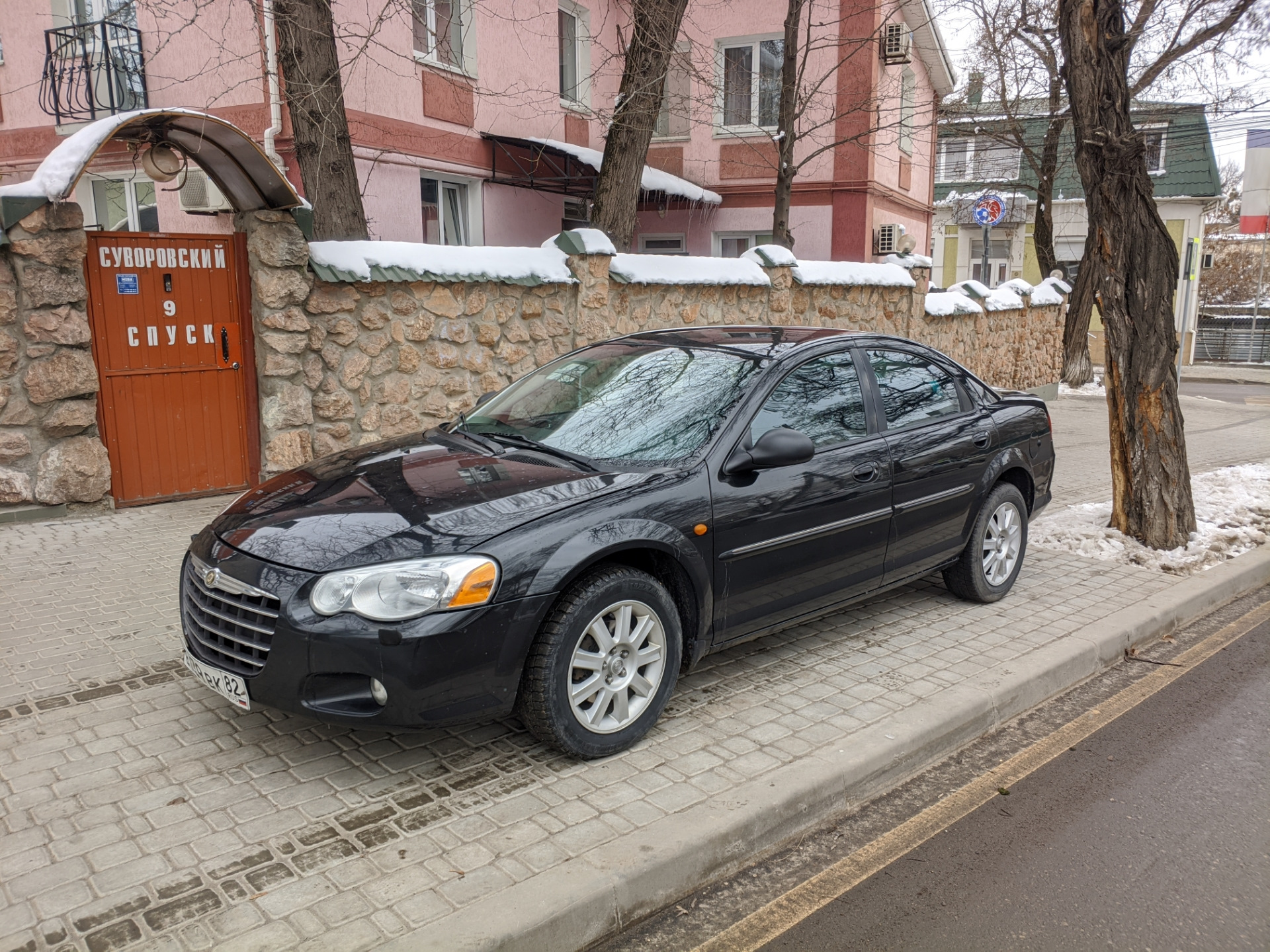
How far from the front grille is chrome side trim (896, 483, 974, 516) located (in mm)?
3081

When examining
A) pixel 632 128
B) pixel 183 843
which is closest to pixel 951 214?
pixel 632 128

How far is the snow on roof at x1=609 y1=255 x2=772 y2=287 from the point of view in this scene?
32.7ft

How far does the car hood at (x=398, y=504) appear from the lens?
356cm

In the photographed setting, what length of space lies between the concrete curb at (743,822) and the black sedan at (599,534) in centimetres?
62

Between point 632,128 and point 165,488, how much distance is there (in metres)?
5.75

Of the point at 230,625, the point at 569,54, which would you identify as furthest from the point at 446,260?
the point at 569,54

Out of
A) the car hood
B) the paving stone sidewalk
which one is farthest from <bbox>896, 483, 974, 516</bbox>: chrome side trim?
the car hood

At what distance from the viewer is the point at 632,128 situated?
10.2 metres

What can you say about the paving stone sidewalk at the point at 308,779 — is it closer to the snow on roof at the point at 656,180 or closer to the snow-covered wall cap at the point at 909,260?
the snow-covered wall cap at the point at 909,260

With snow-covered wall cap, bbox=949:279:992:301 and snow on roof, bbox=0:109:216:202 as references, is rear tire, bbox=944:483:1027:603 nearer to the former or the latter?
snow on roof, bbox=0:109:216:202

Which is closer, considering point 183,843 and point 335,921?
point 335,921

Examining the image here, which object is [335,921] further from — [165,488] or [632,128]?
[632,128]

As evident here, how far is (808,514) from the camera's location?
454 cm

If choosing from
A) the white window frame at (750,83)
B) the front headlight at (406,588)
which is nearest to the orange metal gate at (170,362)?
the front headlight at (406,588)
